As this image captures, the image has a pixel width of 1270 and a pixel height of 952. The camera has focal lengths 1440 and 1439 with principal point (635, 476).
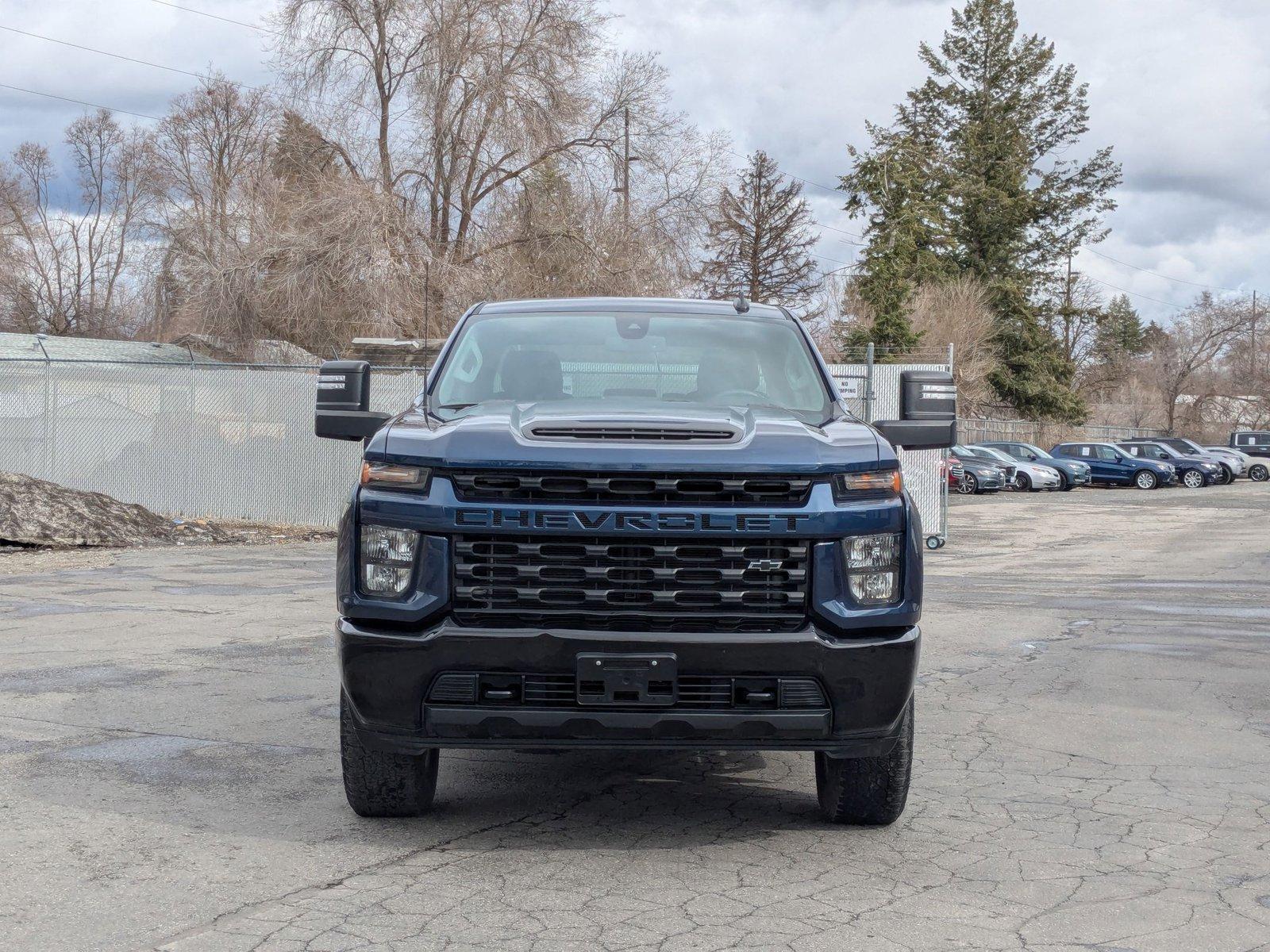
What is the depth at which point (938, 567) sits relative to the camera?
56.7 feet

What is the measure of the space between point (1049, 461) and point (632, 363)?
4010 centimetres

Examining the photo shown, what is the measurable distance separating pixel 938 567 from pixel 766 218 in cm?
5837

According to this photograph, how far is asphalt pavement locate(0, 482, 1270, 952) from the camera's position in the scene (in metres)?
4.16

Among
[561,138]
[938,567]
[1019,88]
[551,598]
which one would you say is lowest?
[938,567]

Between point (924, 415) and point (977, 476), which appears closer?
point (924, 415)

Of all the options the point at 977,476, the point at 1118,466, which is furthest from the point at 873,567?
the point at 1118,466

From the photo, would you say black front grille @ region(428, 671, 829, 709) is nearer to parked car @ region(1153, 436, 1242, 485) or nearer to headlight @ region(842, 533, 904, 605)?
headlight @ region(842, 533, 904, 605)

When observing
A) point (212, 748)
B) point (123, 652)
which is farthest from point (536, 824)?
point (123, 652)

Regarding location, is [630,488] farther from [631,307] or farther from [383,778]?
[631,307]

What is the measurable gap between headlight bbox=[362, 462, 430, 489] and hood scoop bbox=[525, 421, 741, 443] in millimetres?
384

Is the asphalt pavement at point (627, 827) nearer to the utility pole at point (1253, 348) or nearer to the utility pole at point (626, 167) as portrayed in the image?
the utility pole at point (626, 167)

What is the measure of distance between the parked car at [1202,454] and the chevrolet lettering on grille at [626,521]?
150ft

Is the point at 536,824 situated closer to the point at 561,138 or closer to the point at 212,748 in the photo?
the point at 212,748

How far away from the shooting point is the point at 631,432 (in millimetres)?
4805
